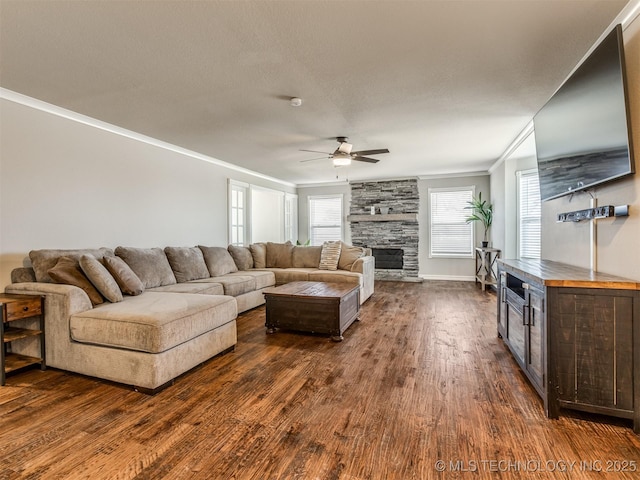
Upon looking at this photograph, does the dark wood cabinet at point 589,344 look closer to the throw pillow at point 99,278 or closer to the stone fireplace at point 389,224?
the throw pillow at point 99,278

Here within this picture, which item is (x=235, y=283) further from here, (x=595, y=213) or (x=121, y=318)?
(x=595, y=213)

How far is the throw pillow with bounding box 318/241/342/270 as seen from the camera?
5488 millimetres

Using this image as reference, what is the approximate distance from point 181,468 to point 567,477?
179 cm

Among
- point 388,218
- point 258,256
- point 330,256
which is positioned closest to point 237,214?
point 258,256

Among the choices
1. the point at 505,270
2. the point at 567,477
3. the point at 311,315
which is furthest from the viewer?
the point at 311,315

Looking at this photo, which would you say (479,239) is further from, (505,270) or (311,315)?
(311,315)

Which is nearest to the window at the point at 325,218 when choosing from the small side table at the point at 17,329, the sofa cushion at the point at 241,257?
the sofa cushion at the point at 241,257

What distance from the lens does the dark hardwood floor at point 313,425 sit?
1.53 metres

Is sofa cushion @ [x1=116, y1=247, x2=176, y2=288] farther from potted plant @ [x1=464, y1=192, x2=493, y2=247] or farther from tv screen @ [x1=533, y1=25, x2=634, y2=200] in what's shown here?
potted plant @ [x1=464, y1=192, x2=493, y2=247]

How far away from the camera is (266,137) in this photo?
431 centimetres

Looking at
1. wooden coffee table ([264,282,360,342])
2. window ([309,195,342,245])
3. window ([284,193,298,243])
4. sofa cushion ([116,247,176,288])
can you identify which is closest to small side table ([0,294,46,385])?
sofa cushion ([116,247,176,288])

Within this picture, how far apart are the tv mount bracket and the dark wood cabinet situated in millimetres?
406

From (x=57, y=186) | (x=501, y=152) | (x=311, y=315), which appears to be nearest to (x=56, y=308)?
(x=57, y=186)

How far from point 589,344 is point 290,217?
23.2 ft
